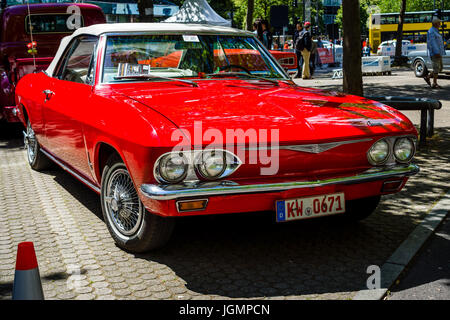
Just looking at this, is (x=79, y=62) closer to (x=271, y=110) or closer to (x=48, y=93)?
(x=48, y=93)

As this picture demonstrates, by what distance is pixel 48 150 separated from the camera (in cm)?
610

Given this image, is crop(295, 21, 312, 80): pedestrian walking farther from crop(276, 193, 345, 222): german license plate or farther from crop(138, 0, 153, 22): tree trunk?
crop(276, 193, 345, 222): german license plate

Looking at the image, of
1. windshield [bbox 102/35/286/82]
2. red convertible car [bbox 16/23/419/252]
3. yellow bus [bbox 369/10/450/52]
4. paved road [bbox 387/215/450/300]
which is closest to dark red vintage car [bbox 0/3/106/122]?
red convertible car [bbox 16/23/419/252]

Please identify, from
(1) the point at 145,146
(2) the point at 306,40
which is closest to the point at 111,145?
(1) the point at 145,146

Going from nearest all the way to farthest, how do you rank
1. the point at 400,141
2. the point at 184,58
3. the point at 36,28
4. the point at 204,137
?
the point at 204,137, the point at 400,141, the point at 184,58, the point at 36,28

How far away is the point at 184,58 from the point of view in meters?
5.16

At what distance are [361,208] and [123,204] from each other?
1.99 m

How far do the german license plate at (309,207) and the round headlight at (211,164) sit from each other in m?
0.46

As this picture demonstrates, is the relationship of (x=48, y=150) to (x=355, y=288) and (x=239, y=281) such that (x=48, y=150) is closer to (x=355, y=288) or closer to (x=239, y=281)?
(x=239, y=281)

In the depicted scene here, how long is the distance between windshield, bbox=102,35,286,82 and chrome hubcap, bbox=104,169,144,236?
3.04ft

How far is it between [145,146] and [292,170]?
0.97 metres

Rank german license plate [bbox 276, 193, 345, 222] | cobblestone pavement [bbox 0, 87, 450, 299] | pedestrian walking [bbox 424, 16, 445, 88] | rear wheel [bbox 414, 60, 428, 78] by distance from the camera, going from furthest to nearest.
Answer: rear wheel [bbox 414, 60, 428, 78] → pedestrian walking [bbox 424, 16, 445, 88] → german license plate [bbox 276, 193, 345, 222] → cobblestone pavement [bbox 0, 87, 450, 299]

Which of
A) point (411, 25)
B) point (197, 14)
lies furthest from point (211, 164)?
point (411, 25)

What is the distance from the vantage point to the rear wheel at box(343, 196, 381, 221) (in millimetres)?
4828
